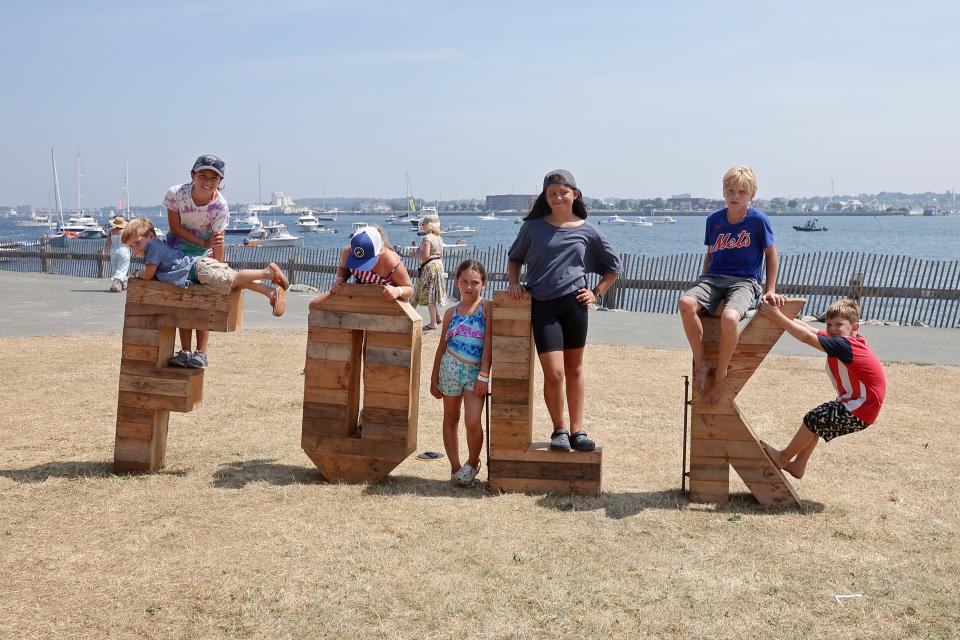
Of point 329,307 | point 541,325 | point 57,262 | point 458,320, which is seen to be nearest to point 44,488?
point 329,307

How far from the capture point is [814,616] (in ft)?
13.3

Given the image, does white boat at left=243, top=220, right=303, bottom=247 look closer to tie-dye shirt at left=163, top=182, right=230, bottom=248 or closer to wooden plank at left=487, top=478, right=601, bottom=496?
tie-dye shirt at left=163, top=182, right=230, bottom=248

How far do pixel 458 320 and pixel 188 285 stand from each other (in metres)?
1.90

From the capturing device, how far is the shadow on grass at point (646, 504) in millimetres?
5551

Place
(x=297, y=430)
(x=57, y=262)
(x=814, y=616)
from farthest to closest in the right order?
(x=57, y=262) → (x=297, y=430) → (x=814, y=616)

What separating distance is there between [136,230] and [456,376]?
7.99 ft

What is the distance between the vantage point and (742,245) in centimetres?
559

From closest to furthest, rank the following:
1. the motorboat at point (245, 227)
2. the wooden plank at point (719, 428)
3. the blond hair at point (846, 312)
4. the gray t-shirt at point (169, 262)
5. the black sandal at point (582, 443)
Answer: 1. the blond hair at point (846, 312)
2. the wooden plank at point (719, 428)
3. the black sandal at point (582, 443)
4. the gray t-shirt at point (169, 262)
5. the motorboat at point (245, 227)

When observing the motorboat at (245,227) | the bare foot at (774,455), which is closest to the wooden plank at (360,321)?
the bare foot at (774,455)

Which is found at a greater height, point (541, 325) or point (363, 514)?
point (541, 325)

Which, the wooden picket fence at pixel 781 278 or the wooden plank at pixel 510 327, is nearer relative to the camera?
the wooden plank at pixel 510 327

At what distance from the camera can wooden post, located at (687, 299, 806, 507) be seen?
5.57 metres

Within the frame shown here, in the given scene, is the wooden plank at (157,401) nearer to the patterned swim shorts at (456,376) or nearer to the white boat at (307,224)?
the patterned swim shorts at (456,376)

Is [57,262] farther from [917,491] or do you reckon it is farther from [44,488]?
[917,491]
